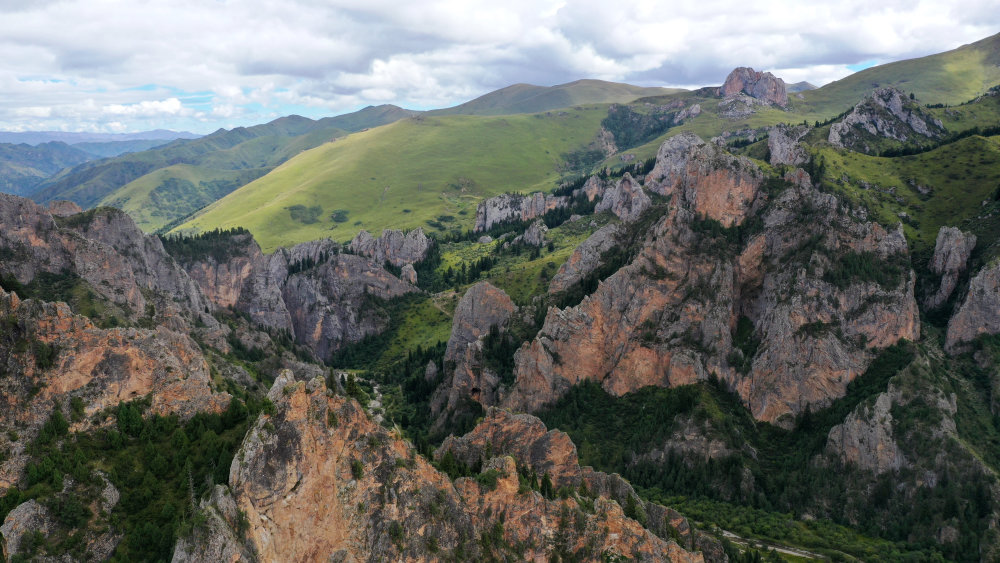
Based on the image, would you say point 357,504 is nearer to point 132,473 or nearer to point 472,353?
point 132,473

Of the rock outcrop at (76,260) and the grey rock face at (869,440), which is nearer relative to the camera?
the grey rock face at (869,440)

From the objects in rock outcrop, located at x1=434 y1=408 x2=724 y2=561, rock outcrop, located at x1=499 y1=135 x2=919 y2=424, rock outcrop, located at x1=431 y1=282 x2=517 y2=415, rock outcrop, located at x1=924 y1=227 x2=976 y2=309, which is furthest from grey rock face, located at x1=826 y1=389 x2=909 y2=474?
rock outcrop, located at x1=431 y1=282 x2=517 y2=415

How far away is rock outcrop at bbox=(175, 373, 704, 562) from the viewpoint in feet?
202

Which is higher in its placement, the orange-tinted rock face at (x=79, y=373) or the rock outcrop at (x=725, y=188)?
the rock outcrop at (x=725, y=188)

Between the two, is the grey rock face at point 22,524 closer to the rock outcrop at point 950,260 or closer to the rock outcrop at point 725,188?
the rock outcrop at point 725,188

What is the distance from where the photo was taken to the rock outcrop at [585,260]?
190m

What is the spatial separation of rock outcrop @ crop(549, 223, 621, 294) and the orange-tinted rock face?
12665 cm

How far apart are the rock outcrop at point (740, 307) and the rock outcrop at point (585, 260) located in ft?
59.9

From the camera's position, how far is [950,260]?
16000 cm

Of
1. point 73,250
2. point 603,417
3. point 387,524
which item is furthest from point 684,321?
point 73,250

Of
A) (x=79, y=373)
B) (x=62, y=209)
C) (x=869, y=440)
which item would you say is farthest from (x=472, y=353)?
(x=62, y=209)

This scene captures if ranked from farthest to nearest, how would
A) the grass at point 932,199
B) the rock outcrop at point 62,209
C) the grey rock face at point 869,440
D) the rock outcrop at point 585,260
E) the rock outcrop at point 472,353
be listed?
the rock outcrop at point 585,260, the rock outcrop at point 62,209, the grass at point 932,199, the rock outcrop at point 472,353, the grey rock face at point 869,440

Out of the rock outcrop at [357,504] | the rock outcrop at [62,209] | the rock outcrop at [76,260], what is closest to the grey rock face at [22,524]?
the rock outcrop at [357,504]

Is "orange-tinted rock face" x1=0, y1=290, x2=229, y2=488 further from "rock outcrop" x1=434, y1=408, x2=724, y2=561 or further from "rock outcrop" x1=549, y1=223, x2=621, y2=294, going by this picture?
"rock outcrop" x1=549, y1=223, x2=621, y2=294
